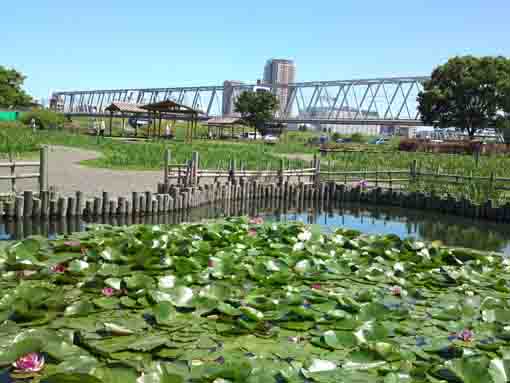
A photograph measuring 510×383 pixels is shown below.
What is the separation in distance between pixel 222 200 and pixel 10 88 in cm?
4758

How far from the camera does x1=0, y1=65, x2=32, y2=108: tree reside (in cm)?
5291

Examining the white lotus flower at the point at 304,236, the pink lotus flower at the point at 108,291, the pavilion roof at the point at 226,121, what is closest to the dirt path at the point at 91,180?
the white lotus flower at the point at 304,236

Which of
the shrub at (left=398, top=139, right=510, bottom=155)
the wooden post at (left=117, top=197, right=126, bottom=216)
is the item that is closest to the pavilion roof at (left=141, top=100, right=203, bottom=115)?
the shrub at (left=398, top=139, right=510, bottom=155)

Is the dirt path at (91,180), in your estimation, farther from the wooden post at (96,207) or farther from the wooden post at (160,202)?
the wooden post at (96,207)

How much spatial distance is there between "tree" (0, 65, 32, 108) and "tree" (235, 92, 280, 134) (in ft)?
76.2

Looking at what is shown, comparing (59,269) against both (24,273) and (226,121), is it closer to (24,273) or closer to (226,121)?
(24,273)

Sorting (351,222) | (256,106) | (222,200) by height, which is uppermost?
(256,106)

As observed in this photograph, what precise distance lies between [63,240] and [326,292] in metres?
3.43

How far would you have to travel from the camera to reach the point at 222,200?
14.0 meters

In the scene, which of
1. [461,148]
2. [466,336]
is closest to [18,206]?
[466,336]

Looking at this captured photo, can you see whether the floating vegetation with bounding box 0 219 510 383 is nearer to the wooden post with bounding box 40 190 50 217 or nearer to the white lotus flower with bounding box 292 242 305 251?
the white lotus flower with bounding box 292 242 305 251

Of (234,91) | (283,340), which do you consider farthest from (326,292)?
(234,91)

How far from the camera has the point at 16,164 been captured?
31.7 ft

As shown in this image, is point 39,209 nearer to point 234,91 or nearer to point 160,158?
point 160,158
